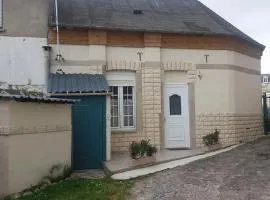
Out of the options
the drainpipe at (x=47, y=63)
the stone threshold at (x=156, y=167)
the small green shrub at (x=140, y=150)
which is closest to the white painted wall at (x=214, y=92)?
the stone threshold at (x=156, y=167)

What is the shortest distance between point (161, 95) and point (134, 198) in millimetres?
7305

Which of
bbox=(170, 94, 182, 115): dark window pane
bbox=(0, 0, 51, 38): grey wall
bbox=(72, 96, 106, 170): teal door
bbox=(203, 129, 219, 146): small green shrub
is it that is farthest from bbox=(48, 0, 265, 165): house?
bbox=(72, 96, 106, 170): teal door

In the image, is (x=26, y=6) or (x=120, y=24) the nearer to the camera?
(x=26, y=6)

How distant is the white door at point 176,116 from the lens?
51.8ft

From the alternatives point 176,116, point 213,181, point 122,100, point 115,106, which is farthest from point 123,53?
point 213,181

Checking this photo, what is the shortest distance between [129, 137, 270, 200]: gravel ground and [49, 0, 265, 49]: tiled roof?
564cm

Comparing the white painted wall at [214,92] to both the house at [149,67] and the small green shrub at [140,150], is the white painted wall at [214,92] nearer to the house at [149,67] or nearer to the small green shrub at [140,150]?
the house at [149,67]

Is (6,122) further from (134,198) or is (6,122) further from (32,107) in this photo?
(134,198)

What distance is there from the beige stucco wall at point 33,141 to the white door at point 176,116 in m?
5.20

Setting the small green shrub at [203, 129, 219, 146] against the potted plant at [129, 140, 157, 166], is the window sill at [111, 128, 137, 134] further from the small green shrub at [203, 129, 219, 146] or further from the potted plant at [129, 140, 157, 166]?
the potted plant at [129, 140, 157, 166]

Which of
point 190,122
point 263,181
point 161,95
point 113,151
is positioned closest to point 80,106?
point 113,151

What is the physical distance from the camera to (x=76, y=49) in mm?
14820

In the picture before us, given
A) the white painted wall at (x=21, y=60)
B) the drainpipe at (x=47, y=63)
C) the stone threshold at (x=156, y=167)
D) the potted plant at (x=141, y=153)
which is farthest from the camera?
the drainpipe at (x=47, y=63)

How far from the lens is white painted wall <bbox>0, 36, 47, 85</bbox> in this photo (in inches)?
550
